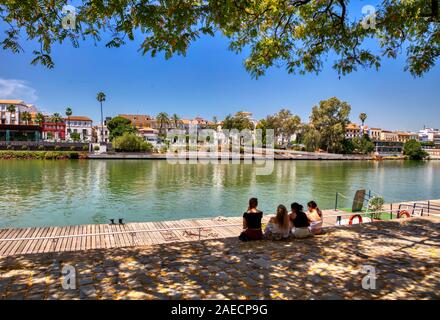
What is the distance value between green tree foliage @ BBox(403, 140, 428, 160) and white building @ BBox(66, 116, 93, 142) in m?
130

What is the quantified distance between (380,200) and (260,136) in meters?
87.7

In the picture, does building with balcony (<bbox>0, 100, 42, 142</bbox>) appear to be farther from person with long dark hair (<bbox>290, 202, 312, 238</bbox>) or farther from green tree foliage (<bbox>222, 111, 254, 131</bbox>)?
person with long dark hair (<bbox>290, 202, 312, 238</bbox>)

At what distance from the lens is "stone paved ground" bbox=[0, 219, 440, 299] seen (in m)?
4.63

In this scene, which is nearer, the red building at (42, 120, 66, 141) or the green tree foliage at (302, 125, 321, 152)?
the green tree foliage at (302, 125, 321, 152)

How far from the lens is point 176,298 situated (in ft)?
14.6

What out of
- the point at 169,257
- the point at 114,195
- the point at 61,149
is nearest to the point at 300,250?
the point at 169,257

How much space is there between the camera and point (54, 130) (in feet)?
386

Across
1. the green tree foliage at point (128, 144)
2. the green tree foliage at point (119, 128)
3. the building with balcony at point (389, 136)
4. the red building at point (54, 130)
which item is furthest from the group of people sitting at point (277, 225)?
the building with balcony at point (389, 136)

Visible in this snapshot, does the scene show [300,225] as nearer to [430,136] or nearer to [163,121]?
[163,121]

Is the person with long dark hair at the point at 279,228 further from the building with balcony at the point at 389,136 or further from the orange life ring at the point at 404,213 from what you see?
the building with balcony at the point at 389,136

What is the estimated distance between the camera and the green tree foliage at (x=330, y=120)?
92938mm

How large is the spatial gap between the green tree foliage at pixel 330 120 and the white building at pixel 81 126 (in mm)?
93216

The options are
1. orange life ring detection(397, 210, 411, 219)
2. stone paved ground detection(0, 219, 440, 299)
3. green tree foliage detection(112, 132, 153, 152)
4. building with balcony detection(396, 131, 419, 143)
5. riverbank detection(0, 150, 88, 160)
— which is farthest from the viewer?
building with balcony detection(396, 131, 419, 143)

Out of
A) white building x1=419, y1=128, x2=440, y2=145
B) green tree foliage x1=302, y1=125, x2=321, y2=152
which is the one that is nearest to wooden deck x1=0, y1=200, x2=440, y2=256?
green tree foliage x1=302, y1=125, x2=321, y2=152
